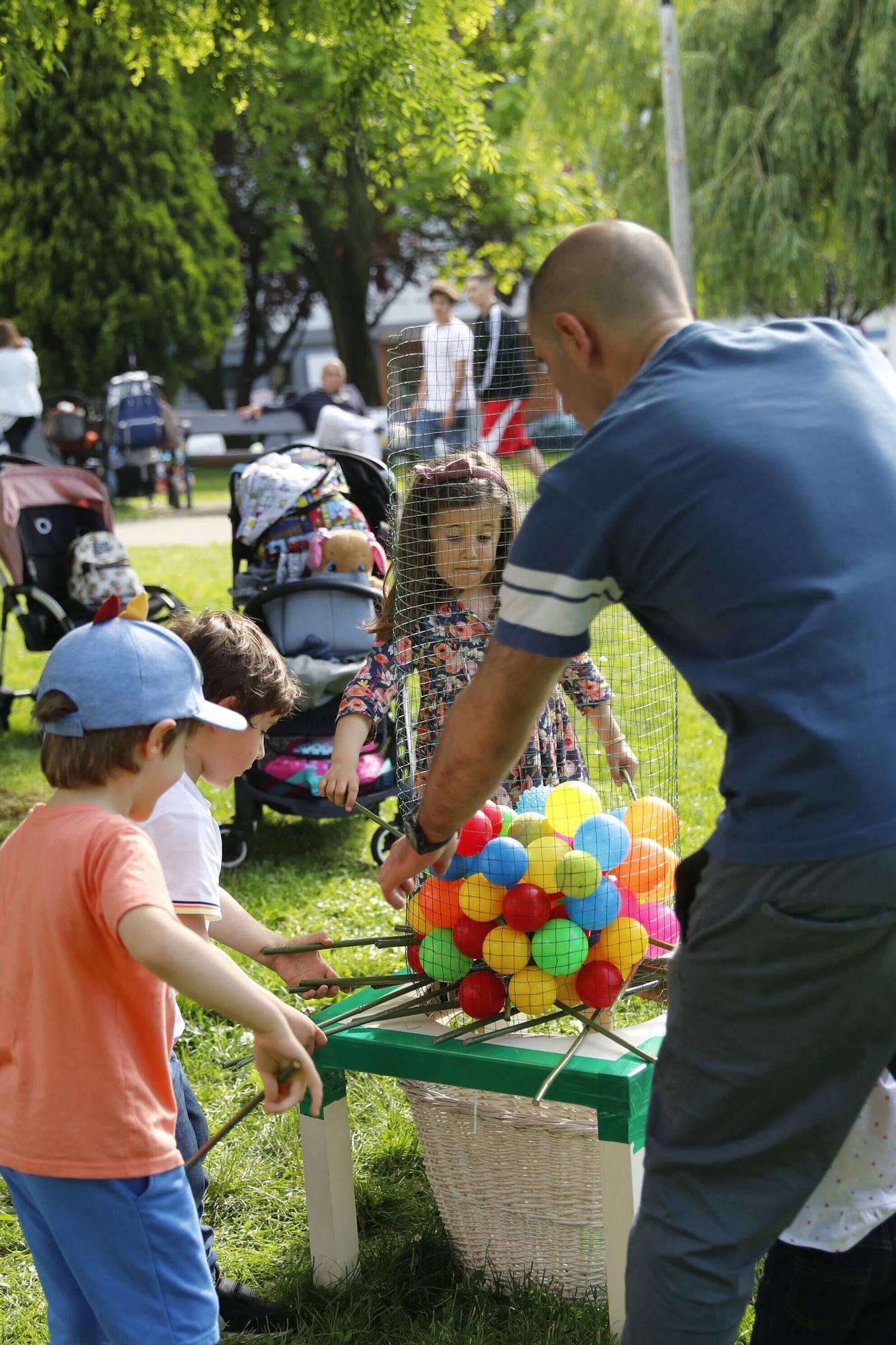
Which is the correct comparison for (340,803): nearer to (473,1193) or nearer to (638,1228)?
(473,1193)

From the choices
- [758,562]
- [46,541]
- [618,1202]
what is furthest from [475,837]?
[46,541]

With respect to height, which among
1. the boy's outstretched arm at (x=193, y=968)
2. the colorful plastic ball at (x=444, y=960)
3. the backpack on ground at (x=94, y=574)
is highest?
the boy's outstretched arm at (x=193, y=968)

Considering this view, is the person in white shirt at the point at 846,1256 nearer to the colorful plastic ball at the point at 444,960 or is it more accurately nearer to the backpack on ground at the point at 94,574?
the colorful plastic ball at the point at 444,960

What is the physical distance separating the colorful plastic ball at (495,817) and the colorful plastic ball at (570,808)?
9 cm

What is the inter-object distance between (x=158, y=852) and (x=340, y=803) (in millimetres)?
700

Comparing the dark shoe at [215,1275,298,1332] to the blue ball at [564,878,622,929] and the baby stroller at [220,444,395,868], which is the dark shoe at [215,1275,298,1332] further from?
the baby stroller at [220,444,395,868]

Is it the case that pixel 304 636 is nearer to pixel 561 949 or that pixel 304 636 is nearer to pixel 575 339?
pixel 561 949

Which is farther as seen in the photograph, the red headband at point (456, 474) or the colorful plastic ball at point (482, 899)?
the red headband at point (456, 474)

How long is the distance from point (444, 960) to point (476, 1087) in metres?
0.24

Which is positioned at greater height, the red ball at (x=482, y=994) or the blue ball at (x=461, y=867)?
the blue ball at (x=461, y=867)

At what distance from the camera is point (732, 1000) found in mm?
1633

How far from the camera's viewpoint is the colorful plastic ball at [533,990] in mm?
2365

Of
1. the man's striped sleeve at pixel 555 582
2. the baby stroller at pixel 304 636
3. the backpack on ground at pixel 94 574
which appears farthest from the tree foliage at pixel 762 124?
the man's striped sleeve at pixel 555 582

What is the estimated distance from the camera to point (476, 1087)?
2.35 m
